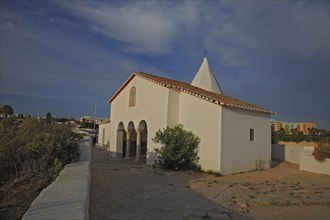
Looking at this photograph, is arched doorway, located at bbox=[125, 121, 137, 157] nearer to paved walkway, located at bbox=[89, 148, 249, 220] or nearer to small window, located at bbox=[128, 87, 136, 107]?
small window, located at bbox=[128, 87, 136, 107]

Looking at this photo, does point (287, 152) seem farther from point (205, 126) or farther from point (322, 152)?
point (205, 126)

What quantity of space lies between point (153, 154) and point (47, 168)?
10.4 meters

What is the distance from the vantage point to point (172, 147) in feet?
51.2

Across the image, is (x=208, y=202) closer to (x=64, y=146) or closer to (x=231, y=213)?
(x=231, y=213)

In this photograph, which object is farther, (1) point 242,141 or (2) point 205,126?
(1) point 242,141

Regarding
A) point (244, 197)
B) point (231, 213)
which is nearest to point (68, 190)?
point (231, 213)

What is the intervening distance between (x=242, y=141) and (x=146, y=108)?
21.0ft

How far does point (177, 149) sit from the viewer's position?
51.5ft

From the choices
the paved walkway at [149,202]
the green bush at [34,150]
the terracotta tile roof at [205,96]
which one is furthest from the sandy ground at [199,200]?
the terracotta tile roof at [205,96]

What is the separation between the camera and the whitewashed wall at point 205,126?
49.6 ft

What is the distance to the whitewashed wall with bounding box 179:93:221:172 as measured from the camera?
49.6 feet

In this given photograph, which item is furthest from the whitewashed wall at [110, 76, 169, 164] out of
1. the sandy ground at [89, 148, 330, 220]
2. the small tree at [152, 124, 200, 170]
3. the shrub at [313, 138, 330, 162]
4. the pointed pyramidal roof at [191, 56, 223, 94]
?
the shrub at [313, 138, 330, 162]

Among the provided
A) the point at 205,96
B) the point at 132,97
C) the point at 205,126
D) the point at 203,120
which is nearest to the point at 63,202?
the point at 205,126

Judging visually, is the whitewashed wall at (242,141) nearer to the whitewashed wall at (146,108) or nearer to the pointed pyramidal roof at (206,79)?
the whitewashed wall at (146,108)
